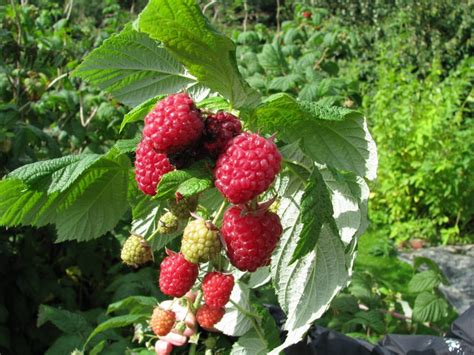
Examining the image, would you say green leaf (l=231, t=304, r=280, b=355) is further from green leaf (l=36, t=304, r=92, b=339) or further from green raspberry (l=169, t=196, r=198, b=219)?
green leaf (l=36, t=304, r=92, b=339)

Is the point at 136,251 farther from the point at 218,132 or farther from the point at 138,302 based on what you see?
the point at 138,302

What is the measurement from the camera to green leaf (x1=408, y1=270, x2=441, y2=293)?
1.98 meters

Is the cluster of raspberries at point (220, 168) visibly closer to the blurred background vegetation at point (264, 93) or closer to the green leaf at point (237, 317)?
the green leaf at point (237, 317)

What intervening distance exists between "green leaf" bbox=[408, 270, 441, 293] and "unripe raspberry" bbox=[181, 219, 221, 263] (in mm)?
1539

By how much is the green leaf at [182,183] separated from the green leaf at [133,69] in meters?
0.19

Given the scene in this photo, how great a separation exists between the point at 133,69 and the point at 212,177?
22 cm

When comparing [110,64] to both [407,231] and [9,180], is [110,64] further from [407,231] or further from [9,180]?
[407,231]

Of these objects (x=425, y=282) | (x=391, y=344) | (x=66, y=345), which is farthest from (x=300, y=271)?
(x=425, y=282)

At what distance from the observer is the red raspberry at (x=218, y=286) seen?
2.29 ft

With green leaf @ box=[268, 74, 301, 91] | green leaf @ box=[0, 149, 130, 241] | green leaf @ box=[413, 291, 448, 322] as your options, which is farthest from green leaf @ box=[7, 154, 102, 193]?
green leaf @ box=[268, 74, 301, 91]

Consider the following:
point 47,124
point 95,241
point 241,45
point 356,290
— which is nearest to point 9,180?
point 356,290

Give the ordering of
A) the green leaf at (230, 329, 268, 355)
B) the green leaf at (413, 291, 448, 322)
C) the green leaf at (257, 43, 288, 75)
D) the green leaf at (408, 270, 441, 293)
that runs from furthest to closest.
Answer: the green leaf at (257, 43, 288, 75)
the green leaf at (408, 270, 441, 293)
the green leaf at (413, 291, 448, 322)
the green leaf at (230, 329, 268, 355)

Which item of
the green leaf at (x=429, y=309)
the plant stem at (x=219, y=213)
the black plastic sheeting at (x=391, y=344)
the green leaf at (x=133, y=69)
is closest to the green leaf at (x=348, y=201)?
the plant stem at (x=219, y=213)

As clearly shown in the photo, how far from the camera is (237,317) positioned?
97 centimetres
